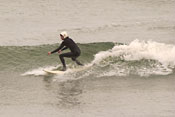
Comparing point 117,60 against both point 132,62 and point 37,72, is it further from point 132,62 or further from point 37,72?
point 37,72

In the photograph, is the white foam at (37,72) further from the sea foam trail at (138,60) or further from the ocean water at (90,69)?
the sea foam trail at (138,60)

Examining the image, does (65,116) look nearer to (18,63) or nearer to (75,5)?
(18,63)

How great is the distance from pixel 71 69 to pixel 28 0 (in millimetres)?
20524

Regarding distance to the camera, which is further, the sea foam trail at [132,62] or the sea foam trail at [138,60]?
the sea foam trail at [138,60]

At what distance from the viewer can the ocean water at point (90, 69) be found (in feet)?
41.2

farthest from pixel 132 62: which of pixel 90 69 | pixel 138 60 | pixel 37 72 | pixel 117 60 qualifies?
pixel 37 72

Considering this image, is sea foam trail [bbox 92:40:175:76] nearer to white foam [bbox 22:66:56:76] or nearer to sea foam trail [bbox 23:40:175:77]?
sea foam trail [bbox 23:40:175:77]

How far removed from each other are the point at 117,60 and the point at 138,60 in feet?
2.54

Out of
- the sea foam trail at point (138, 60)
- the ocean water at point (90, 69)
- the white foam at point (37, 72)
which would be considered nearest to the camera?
the ocean water at point (90, 69)

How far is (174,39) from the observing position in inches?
980

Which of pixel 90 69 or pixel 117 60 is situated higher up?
pixel 117 60

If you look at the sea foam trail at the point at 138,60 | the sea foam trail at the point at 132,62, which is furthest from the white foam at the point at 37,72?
the sea foam trail at the point at 138,60

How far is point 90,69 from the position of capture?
1659cm

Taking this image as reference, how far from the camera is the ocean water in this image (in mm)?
12562
